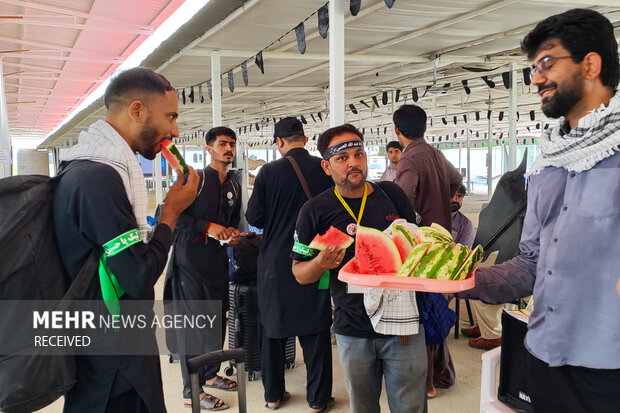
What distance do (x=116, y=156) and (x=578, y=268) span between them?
54.6 inches

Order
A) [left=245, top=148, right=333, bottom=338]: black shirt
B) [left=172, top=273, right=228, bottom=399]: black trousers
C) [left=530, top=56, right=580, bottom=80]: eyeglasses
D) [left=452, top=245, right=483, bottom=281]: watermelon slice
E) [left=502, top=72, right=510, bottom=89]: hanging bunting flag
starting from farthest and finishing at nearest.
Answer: [left=502, top=72, right=510, bottom=89]: hanging bunting flag, [left=172, top=273, right=228, bottom=399]: black trousers, [left=245, top=148, right=333, bottom=338]: black shirt, [left=452, top=245, right=483, bottom=281]: watermelon slice, [left=530, top=56, right=580, bottom=80]: eyeglasses

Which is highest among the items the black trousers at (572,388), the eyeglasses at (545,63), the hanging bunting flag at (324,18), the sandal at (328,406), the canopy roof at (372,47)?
the canopy roof at (372,47)

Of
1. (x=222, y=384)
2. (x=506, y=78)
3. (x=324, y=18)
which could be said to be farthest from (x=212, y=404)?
(x=506, y=78)

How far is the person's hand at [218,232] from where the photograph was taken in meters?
3.66

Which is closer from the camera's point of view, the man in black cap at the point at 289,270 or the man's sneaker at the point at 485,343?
the man in black cap at the point at 289,270

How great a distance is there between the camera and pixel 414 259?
1.65 meters

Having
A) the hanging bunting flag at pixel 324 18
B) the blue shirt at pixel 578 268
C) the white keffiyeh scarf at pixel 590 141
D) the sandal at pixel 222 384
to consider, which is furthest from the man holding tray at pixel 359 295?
the hanging bunting flag at pixel 324 18

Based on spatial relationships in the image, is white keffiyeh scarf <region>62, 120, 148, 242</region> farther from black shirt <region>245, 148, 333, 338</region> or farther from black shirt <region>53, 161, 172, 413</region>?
black shirt <region>245, 148, 333, 338</region>

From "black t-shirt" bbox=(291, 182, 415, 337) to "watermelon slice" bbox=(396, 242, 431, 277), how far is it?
2.33 feet

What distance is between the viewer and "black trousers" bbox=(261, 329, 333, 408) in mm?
3510

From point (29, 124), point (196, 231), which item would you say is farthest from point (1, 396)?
point (29, 124)

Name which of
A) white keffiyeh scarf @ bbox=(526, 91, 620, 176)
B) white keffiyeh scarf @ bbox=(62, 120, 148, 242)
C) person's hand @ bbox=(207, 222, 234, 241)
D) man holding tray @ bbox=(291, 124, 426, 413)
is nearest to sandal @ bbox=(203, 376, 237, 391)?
person's hand @ bbox=(207, 222, 234, 241)

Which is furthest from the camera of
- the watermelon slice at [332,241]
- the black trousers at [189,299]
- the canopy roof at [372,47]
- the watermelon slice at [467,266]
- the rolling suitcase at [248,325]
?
the canopy roof at [372,47]

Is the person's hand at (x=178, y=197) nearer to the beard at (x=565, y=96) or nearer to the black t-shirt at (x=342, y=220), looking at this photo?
the black t-shirt at (x=342, y=220)
